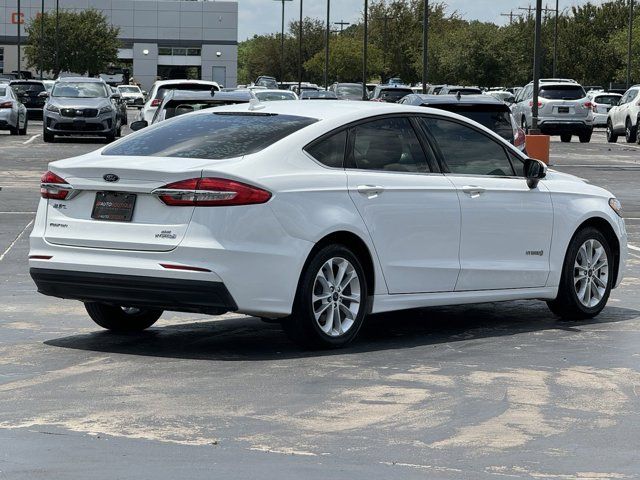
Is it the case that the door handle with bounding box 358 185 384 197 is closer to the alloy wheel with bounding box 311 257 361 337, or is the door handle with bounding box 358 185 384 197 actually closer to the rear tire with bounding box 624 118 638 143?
the alloy wheel with bounding box 311 257 361 337

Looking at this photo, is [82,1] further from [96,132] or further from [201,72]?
[96,132]

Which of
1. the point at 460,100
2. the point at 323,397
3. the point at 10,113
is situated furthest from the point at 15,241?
the point at 10,113

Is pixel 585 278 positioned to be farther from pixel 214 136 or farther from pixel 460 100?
pixel 460 100

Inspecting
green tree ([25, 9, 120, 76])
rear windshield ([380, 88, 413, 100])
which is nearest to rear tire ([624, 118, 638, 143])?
rear windshield ([380, 88, 413, 100])

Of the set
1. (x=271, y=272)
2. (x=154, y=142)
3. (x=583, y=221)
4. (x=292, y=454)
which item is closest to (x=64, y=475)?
(x=292, y=454)

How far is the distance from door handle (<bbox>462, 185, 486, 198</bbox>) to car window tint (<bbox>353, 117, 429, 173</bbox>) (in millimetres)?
289

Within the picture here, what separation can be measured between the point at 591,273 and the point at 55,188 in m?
3.95

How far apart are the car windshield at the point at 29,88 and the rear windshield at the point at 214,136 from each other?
160ft

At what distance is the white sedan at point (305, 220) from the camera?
9039 millimetres

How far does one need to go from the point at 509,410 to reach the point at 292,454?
4.80 feet

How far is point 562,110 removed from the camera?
49188mm

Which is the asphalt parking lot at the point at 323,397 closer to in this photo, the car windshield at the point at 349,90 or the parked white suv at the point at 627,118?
the parked white suv at the point at 627,118

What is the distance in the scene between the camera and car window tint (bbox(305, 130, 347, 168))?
968 centimetres

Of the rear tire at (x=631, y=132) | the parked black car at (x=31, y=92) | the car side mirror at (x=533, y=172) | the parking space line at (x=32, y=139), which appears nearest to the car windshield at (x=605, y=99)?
the rear tire at (x=631, y=132)
